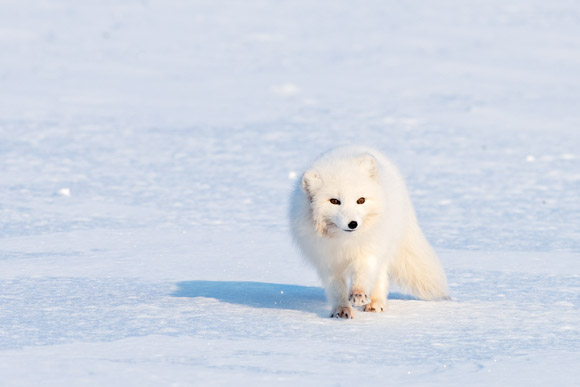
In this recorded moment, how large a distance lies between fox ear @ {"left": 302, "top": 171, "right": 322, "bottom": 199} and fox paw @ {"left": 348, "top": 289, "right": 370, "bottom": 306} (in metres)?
0.48

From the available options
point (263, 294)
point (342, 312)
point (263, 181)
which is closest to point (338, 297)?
point (342, 312)

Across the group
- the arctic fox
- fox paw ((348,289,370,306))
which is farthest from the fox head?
fox paw ((348,289,370,306))

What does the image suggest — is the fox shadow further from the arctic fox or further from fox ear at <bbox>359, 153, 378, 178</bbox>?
fox ear at <bbox>359, 153, 378, 178</bbox>

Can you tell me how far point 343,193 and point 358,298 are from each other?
1.55 feet

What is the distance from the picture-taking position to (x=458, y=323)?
4160 mm

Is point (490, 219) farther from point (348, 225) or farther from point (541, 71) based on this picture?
point (541, 71)

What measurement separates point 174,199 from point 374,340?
370cm

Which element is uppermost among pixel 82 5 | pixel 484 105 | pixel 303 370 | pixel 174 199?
pixel 82 5

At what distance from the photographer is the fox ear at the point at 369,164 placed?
4.29 m

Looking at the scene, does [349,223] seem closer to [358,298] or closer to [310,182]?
[310,182]

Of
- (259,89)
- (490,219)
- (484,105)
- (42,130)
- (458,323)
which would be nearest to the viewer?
(458,323)

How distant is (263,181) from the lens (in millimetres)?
7980

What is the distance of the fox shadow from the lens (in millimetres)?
4598

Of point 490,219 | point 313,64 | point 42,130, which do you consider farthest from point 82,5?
point 490,219
